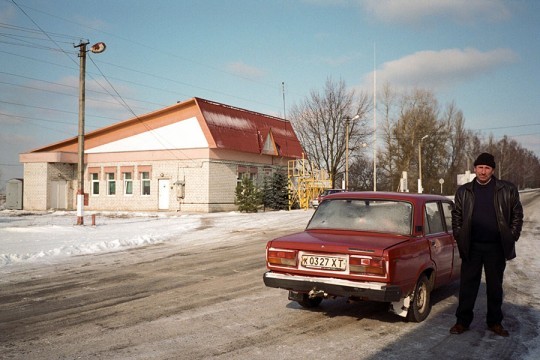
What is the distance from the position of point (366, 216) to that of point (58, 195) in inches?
1381

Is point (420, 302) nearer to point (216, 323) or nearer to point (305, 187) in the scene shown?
point (216, 323)

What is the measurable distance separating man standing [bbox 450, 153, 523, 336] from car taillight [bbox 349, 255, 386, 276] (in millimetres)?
988

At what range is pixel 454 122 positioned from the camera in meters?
79.8

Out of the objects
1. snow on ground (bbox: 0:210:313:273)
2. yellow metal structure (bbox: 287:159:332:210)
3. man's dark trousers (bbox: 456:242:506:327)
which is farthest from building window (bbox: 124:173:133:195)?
man's dark trousers (bbox: 456:242:506:327)

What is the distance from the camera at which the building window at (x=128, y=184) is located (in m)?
35.2

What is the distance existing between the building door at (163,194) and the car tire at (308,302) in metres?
27.8

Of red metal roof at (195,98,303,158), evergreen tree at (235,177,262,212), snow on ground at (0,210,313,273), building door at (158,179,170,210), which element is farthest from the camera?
building door at (158,179,170,210)

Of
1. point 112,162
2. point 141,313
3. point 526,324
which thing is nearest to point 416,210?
point 526,324

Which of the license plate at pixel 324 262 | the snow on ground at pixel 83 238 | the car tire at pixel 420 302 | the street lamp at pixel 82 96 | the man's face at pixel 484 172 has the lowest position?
the snow on ground at pixel 83 238

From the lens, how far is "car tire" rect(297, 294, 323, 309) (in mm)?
6356

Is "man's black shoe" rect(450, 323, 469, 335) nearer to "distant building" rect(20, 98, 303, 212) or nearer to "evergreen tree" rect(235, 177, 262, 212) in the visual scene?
"evergreen tree" rect(235, 177, 262, 212)

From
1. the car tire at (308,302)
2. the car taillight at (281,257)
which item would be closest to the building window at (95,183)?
the car tire at (308,302)

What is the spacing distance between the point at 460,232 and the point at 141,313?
4.13 metres

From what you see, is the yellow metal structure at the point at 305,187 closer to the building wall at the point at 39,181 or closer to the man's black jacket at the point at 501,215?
the building wall at the point at 39,181
